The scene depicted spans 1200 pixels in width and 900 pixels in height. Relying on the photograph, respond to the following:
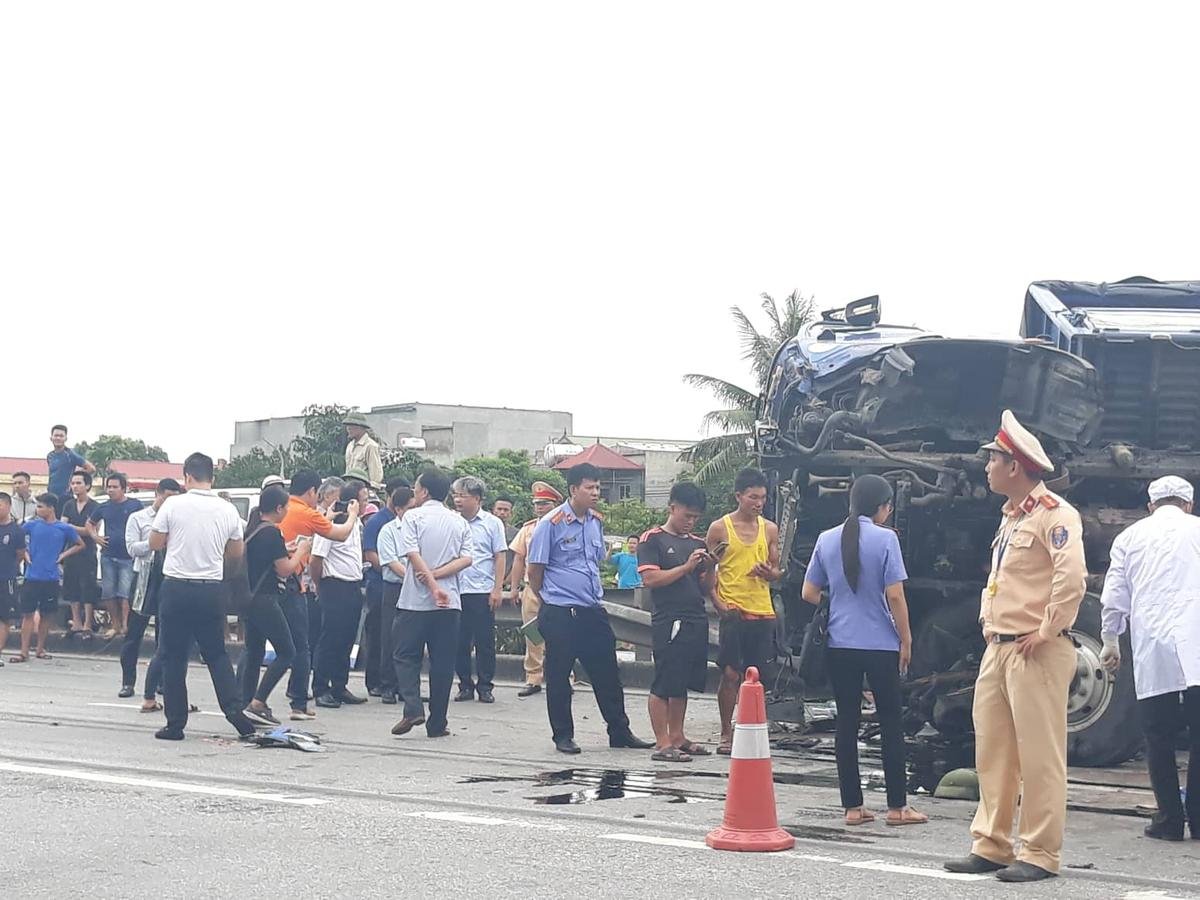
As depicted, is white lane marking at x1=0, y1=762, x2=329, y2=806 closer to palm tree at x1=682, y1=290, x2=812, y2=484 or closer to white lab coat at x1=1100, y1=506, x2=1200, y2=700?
white lab coat at x1=1100, y1=506, x2=1200, y2=700

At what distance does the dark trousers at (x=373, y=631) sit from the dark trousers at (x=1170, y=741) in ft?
26.0

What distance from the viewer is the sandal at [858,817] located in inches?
301

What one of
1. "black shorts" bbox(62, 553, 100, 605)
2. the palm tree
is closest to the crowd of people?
"black shorts" bbox(62, 553, 100, 605)

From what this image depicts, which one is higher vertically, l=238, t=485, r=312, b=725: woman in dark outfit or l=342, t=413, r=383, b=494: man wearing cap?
l=342, t=413, r=383, b=494: man wearing cap

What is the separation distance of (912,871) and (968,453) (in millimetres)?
4106

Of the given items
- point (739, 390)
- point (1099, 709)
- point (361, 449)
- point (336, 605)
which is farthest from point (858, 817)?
point (739, 390)

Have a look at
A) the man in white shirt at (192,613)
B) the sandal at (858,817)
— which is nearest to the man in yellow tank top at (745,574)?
the sandal at (858,817)

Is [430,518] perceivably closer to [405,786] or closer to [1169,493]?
[405,786]

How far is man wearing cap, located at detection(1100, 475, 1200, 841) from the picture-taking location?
7.64 m

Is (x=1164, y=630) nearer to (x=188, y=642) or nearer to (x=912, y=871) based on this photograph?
(x=912, y=871)

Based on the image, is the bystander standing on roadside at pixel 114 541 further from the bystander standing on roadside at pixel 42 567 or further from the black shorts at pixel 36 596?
the black shorts at pixel 36 596

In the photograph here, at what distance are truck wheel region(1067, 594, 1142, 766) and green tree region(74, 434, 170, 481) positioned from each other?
93455 mm

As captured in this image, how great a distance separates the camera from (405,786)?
8.89 metres

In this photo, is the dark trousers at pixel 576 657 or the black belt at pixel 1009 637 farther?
the dark trousers at pixel 576 657
